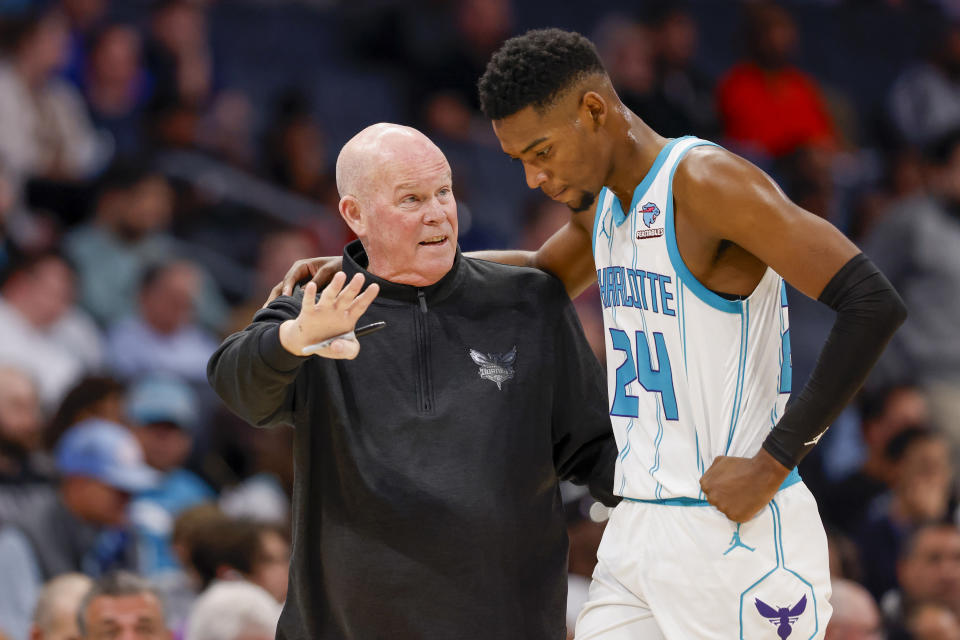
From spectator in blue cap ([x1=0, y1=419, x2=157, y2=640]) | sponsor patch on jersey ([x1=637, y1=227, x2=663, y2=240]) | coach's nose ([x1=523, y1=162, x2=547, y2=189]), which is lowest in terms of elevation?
spectator in blue cap ([x1=0, y1=419, x2=157, y2=640])

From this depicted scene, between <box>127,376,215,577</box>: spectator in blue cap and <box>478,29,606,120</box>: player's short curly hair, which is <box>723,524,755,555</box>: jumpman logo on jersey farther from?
<box>127,376,215,577</box>: spectator in blue cap

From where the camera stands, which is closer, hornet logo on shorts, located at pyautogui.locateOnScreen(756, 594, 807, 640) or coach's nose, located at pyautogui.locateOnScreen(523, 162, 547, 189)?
hornet logo on shorts, located at pyautogui.locateOnScreen(756, 594, 807, 640)

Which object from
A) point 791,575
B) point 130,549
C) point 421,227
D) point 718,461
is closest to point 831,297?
point 718,461

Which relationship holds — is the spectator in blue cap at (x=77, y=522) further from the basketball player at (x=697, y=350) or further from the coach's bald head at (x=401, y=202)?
the basketball player at (x=697, y=350)

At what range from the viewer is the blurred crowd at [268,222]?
271 inches

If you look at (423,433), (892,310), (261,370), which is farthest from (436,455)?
(892,310)

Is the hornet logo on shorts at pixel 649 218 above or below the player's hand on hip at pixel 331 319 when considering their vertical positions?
above

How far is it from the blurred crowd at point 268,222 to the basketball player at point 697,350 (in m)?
2.58

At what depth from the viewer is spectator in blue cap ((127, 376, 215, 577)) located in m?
7.38

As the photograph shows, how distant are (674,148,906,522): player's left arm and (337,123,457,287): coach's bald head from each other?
36.3 inches

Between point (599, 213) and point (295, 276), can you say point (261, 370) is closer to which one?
point (295, 276)

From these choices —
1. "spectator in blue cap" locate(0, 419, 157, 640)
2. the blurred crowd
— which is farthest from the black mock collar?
"spectator in blue cap" locate(0, 419, 157, 640)

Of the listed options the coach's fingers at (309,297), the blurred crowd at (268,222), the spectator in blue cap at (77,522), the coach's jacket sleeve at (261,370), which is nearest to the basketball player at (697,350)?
the coach's fingers at (309,297)

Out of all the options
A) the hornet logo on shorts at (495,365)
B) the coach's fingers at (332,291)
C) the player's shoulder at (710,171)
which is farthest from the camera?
the hornet logo on shorts at (495,365)
